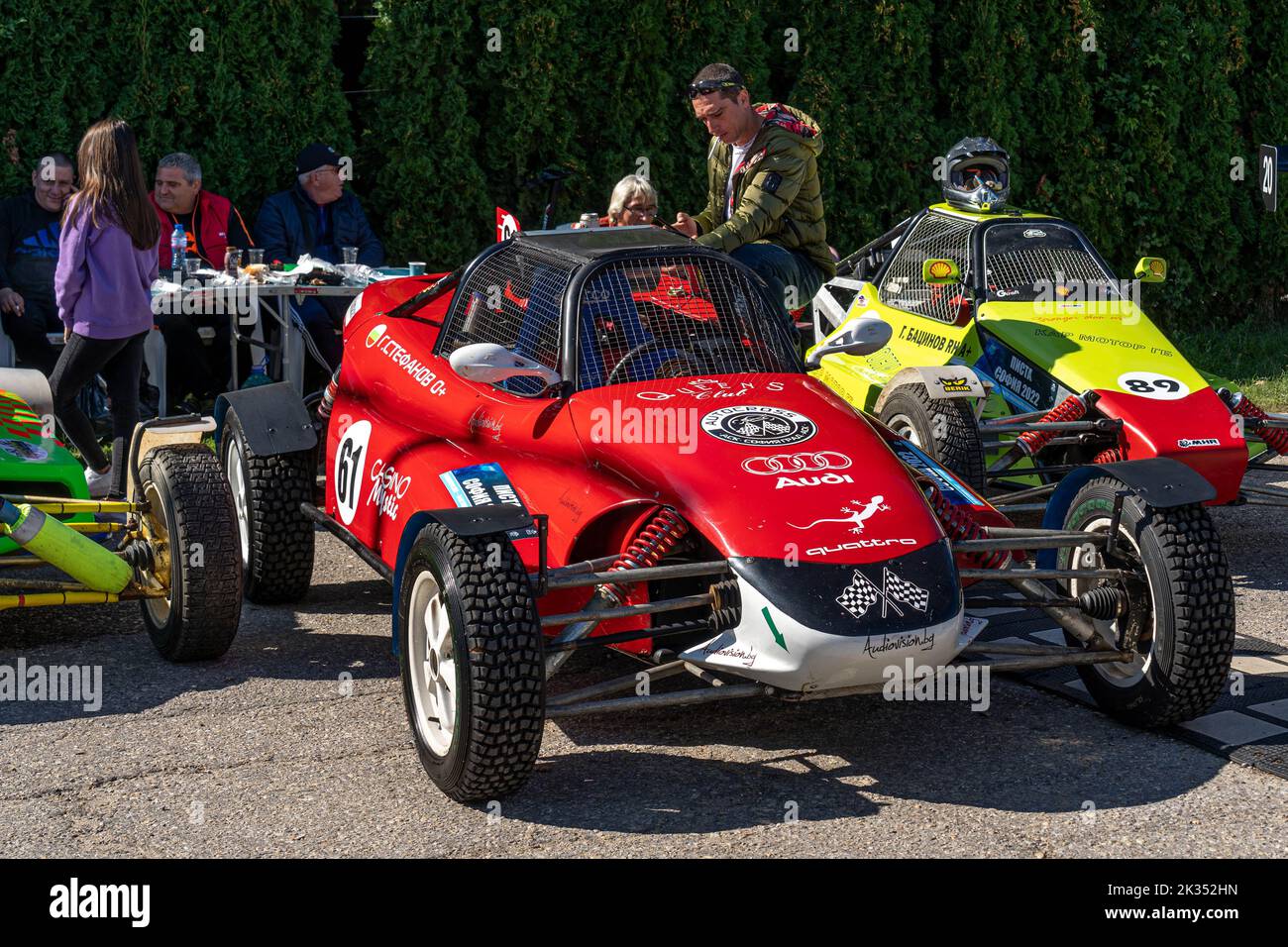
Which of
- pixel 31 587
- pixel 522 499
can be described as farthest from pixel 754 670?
pixel 31 587

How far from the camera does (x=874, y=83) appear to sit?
42.3 ft

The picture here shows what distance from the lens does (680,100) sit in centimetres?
1238

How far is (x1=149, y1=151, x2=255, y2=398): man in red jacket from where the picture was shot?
10.3 m

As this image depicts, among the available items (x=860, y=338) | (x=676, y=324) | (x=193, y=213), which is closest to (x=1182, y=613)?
(x=860, y=338)

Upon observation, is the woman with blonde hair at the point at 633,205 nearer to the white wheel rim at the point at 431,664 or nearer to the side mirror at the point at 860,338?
the side mirror at the point at 860,338

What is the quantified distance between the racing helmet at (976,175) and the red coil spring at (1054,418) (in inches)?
72.8

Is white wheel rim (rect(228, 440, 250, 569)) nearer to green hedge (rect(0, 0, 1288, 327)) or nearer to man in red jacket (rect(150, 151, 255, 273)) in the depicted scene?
man in red jacket (rect(150, 151, 255, 273))

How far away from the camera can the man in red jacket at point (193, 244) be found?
10.3 meters

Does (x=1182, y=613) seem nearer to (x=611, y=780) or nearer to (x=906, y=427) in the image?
(x=611, y=780)

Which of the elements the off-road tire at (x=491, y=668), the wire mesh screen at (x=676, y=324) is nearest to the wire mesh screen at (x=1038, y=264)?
the wire mesh screen at (x=676, y=324)

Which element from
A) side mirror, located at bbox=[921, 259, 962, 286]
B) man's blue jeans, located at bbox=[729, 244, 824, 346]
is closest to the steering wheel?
man's blue jeans, located at bbox=[729, 244, 824, 346]

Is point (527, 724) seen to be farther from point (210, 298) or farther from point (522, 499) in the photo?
point (210, 298)

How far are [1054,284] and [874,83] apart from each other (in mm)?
4501

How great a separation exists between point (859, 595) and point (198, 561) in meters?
2.57
